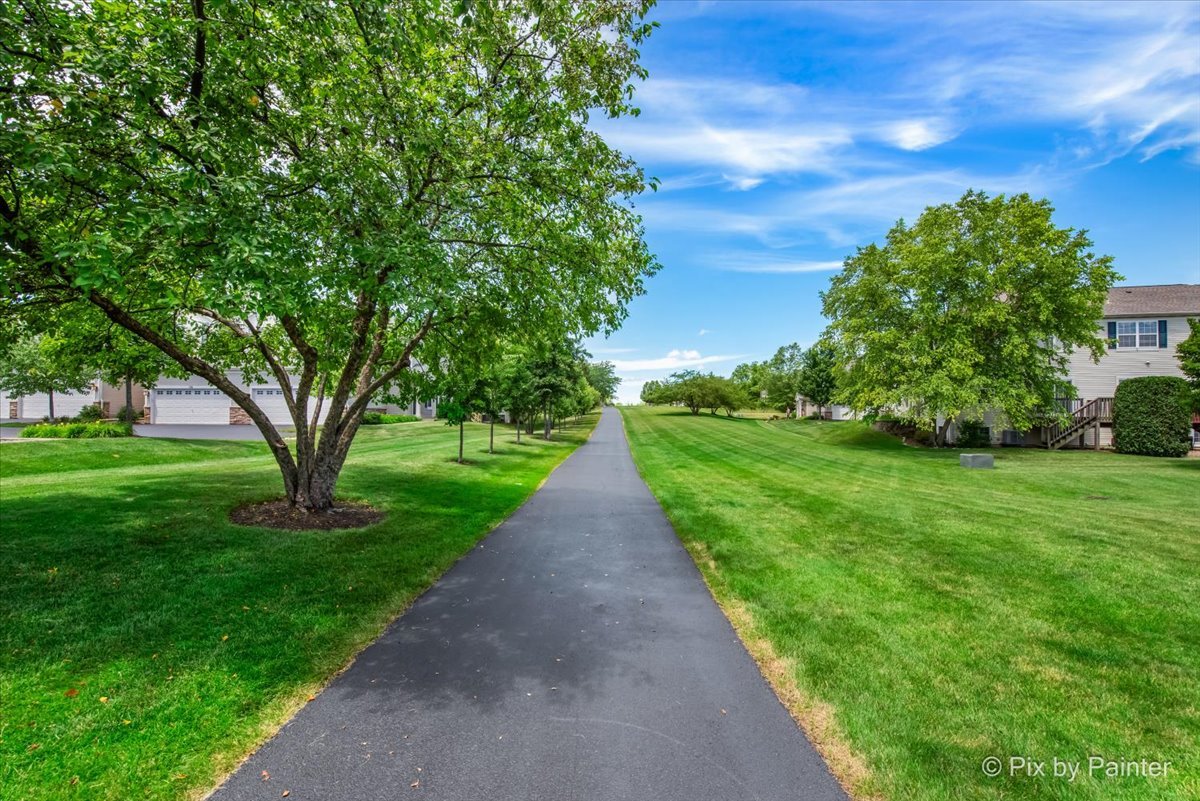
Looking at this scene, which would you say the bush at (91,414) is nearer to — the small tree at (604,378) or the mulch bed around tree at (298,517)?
the mulch bed around tree at (298,517)

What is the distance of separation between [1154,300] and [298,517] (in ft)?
129

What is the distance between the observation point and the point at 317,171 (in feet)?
20.0

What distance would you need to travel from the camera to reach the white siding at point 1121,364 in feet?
85.3

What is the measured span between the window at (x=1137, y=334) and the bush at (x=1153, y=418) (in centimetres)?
554

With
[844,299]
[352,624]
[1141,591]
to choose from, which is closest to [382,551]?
[352,624]

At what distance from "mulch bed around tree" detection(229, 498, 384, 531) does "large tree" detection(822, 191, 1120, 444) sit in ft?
72.3

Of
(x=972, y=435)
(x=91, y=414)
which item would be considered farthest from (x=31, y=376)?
(x=972, y=435)

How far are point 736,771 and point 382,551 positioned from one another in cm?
597

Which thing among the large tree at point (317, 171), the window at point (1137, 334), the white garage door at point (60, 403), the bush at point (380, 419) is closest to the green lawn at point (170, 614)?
the large tree at point (317, 171)

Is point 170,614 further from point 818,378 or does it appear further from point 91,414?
point 818,378

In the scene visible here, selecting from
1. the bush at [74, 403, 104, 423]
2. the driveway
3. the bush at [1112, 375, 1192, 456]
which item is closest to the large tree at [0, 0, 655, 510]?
the driveway

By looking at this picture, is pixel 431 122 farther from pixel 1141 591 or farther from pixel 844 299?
pixel 844 299

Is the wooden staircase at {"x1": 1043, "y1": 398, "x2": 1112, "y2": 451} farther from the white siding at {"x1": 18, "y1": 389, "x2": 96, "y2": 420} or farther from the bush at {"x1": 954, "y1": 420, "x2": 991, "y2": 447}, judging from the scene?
the white siding at {"x1": 18, "y1": 389, "x2": 96, "y2": 420}

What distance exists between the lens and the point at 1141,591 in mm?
6203
